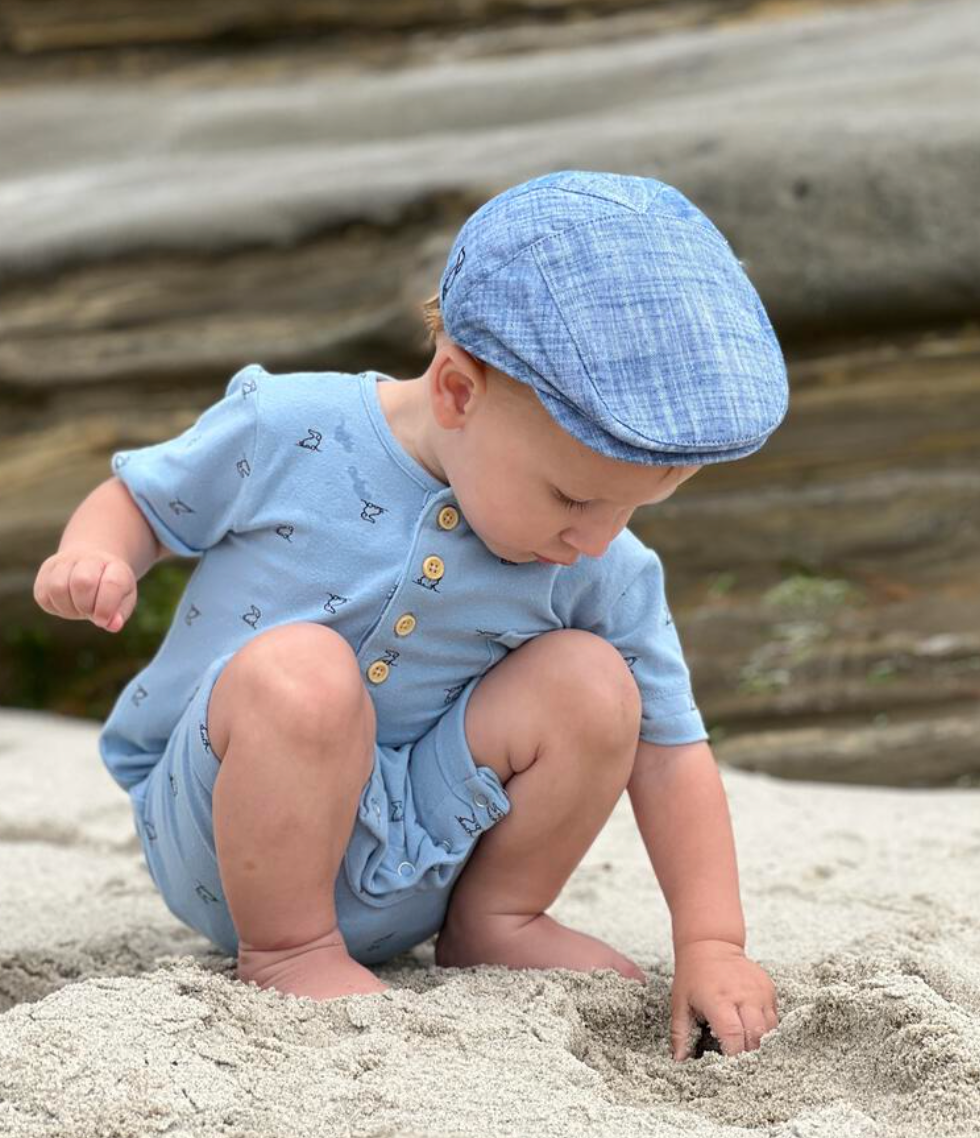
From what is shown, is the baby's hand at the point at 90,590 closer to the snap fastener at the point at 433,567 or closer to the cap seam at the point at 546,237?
the snap fastener at the point at 433,567

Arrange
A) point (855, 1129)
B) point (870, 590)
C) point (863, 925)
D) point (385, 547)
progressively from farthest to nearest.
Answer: point (870, 590), point (863, 925), point (385, 547), point (855, 1129)

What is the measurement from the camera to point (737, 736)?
11.9 feet

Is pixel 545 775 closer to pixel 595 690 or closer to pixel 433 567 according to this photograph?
pixel 595 690

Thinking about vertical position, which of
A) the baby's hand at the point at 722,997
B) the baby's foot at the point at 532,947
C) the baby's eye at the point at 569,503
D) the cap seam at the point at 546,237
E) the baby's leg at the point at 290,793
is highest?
the cap seam at the point at 546,237

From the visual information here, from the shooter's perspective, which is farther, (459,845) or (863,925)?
(863,925)

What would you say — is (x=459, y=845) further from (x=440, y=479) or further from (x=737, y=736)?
(x=737, y=736)

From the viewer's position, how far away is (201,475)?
1.95m

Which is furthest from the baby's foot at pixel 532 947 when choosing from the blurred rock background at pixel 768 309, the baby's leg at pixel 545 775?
the blurred rock background at pixel 768 309

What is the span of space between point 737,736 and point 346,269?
1.32 meters

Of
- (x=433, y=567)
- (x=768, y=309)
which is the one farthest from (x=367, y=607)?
(x=768, y=309)

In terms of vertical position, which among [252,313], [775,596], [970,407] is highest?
[252,313]

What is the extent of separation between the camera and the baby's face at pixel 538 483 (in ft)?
5.49

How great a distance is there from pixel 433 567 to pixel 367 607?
0.09 m

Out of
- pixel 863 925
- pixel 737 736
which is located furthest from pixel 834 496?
pixel 863 925
